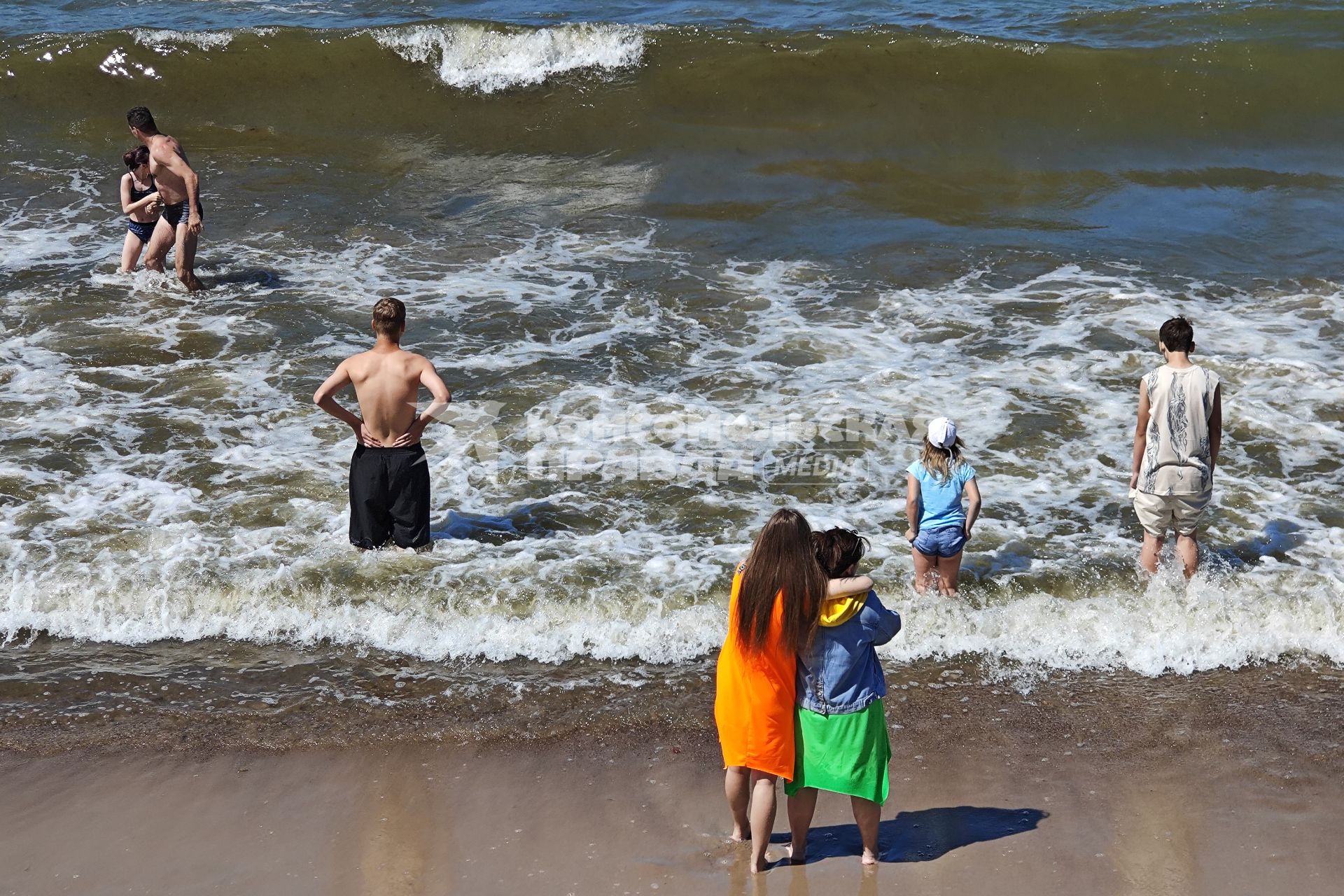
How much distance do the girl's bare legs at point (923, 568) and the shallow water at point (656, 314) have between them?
0.17 metres

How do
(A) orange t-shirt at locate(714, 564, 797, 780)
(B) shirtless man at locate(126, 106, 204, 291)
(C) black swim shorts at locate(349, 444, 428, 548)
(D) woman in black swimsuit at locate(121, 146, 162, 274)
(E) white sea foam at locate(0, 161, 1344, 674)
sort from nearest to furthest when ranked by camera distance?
(A) orange t-shirt at locate(714, 564, 797, 780)
(E) white sea foam at locate(0, 161, 1344, 674)
(C) black swim shorts at locate(349, 444, 428, 548)
(B) shirtless man at locate(126, 106, 204, 291)
(D) woman in black swimsuit at locate(121, 146, 162, 274)

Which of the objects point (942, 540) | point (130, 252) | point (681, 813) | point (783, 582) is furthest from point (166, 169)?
point (783, 582)

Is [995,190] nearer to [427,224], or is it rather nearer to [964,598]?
[427,224]

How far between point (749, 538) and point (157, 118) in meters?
13.3

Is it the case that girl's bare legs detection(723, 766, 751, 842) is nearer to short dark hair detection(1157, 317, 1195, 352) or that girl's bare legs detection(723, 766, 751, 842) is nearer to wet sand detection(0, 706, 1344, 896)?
wet sand detection(0, 706, 1344, 896)

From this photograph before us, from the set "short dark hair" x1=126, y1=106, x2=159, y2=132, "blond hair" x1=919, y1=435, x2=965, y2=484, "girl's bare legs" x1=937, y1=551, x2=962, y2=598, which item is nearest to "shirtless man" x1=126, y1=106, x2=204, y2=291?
"short dark hair" x1=126, y1=106, x2=159, y2=132

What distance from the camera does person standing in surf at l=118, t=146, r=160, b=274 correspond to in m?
11.1

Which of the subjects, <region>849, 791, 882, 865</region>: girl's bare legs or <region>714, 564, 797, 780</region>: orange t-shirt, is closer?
<region>714, 564, 797, 780</region>: orange t-shirt

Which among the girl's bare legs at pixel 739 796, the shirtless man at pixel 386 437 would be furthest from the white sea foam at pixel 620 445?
the girl's bare legs at pixel 739 796

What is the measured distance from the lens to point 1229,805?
5.07 meters

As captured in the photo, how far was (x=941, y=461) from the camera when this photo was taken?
6.56 metres

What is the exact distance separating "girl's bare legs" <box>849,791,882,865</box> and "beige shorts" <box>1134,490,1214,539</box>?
3.07 m

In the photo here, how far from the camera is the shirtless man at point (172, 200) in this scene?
10820mm

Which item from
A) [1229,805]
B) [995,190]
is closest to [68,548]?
[1229,805]
